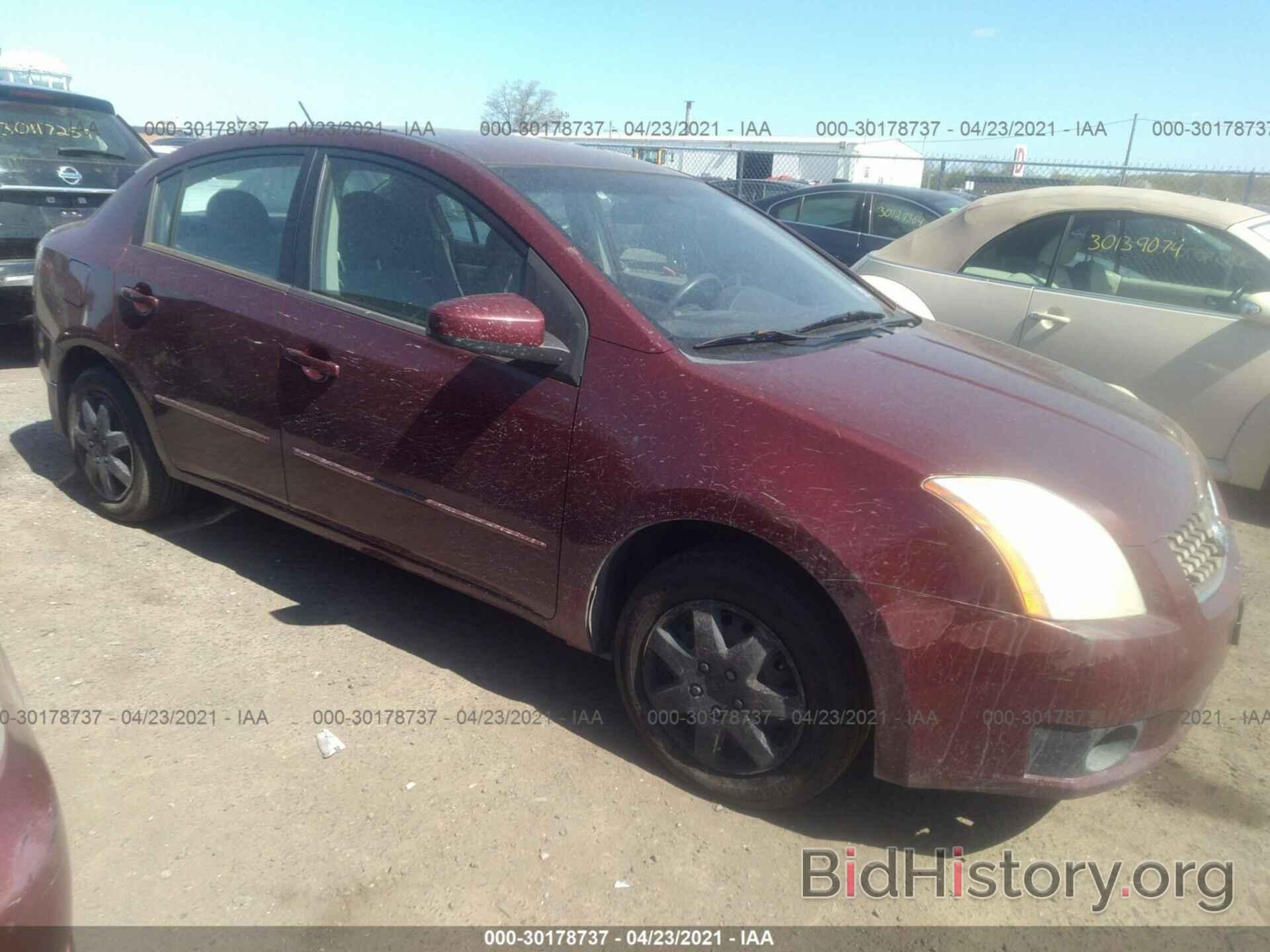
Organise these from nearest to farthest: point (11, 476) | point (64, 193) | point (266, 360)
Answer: point (266, 360), point (11, 476), point (64, 193)

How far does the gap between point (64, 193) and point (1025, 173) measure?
1311cm

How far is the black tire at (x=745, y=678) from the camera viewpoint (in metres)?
2.40

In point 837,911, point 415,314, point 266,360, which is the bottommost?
point 837,911

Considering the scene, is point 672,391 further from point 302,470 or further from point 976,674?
point 302,470

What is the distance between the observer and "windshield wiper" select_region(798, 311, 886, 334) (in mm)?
3096

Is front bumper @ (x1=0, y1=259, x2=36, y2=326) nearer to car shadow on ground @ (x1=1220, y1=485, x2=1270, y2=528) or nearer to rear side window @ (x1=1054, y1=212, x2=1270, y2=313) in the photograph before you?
rear side window @ (x1=1054, y1=212, x2=1270, y2=313)

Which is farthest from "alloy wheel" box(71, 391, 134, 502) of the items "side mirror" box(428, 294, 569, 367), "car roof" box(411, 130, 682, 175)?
"side mirror" box(428, 294, 569, 367)

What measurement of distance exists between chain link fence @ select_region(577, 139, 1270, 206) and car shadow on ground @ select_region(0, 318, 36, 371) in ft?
18.2

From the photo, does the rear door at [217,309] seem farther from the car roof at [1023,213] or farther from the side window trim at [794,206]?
the side window trim at [794,206]

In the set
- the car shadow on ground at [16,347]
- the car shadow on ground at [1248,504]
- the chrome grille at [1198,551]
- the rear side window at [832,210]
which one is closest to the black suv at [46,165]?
the car shadow on ground at [16,347]

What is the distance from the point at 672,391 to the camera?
2.56 meters

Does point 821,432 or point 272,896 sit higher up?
point 821,432

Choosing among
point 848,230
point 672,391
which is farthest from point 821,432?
point 848,230

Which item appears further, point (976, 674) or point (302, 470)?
point (302, 470)
